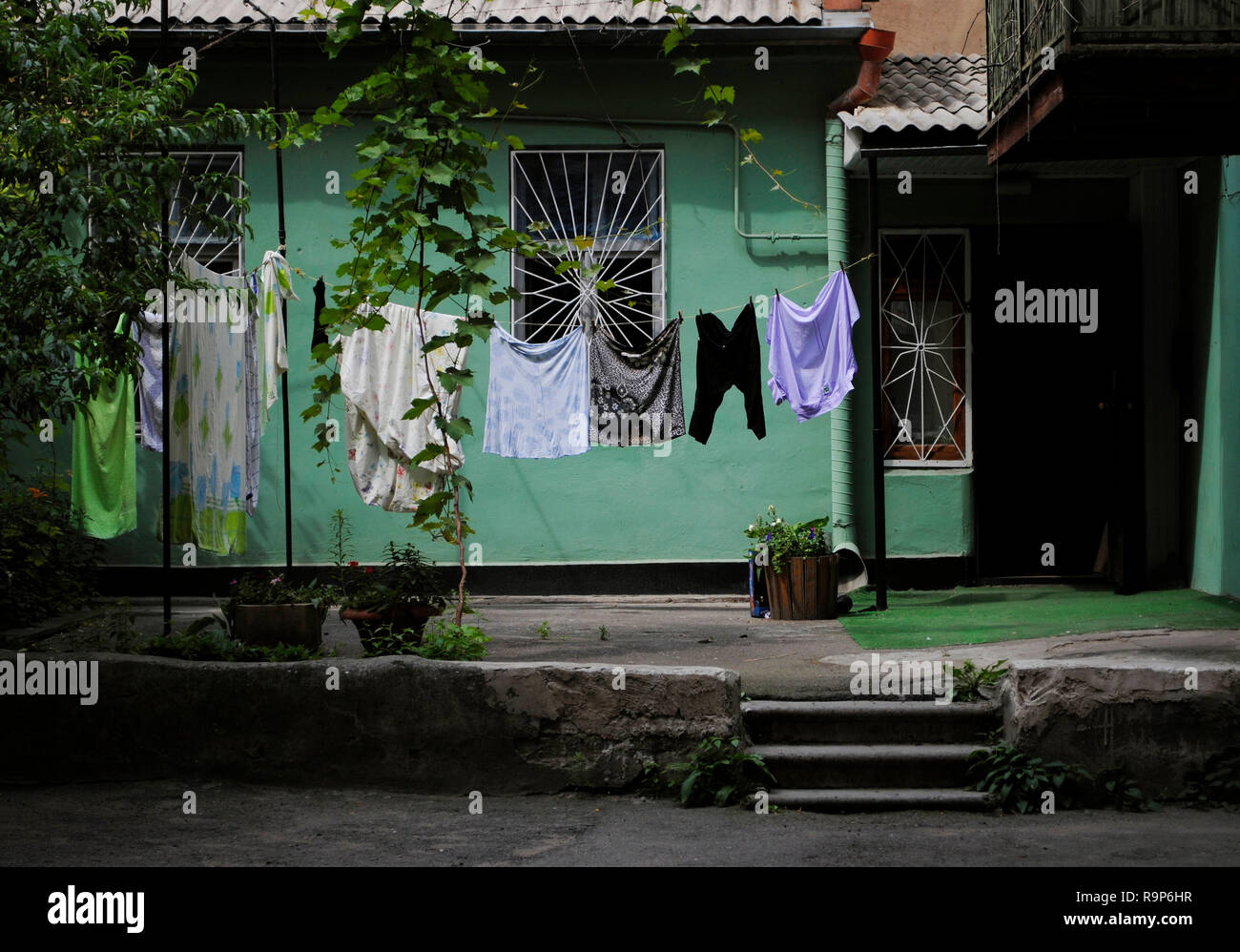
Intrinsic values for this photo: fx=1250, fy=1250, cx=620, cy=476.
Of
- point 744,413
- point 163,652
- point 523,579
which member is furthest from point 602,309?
point 163,652

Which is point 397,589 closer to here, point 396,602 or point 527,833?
point 396,602

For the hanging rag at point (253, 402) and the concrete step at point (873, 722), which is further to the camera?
the hanging rag at point (253, 402)

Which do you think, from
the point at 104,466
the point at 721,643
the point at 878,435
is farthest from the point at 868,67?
the point at 104,466

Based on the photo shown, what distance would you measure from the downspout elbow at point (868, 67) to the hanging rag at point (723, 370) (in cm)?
217

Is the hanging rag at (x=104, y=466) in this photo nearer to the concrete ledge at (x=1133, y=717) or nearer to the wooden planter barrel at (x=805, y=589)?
the wooden planter barrel at (x=805, y=589)

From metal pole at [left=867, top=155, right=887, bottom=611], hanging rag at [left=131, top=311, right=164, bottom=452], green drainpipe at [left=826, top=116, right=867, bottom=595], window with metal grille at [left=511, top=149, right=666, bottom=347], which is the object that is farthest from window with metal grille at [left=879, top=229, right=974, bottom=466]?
hanging rag at [left=131, top=311, right=164, bottom=452]

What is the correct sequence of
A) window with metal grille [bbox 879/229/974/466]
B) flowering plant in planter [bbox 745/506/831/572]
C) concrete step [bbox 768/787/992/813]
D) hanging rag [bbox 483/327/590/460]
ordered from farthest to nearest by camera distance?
window with metal grille [bbox 879/229/974/466] → flowering plant in planter [bbox 745/506/831/572] → hanging rag [bbox 483/327/590/460] → concrete step [bbox 768/787/992/813]

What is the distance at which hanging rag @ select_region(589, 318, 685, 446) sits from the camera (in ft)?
31.6

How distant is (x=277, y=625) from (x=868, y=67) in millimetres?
6581

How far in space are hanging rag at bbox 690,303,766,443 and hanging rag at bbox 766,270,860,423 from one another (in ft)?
0.53

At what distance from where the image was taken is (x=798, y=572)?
953 cm

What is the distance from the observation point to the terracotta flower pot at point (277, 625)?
281 inches

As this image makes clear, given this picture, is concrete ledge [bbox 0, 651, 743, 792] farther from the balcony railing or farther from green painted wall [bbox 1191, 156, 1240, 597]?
green painted wall [bbox 1191, 156, 1240, 597]

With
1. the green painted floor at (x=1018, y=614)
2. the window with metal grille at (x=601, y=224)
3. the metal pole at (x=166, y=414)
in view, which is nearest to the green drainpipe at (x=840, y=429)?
the green painted floor at (x=1018, y=614)
